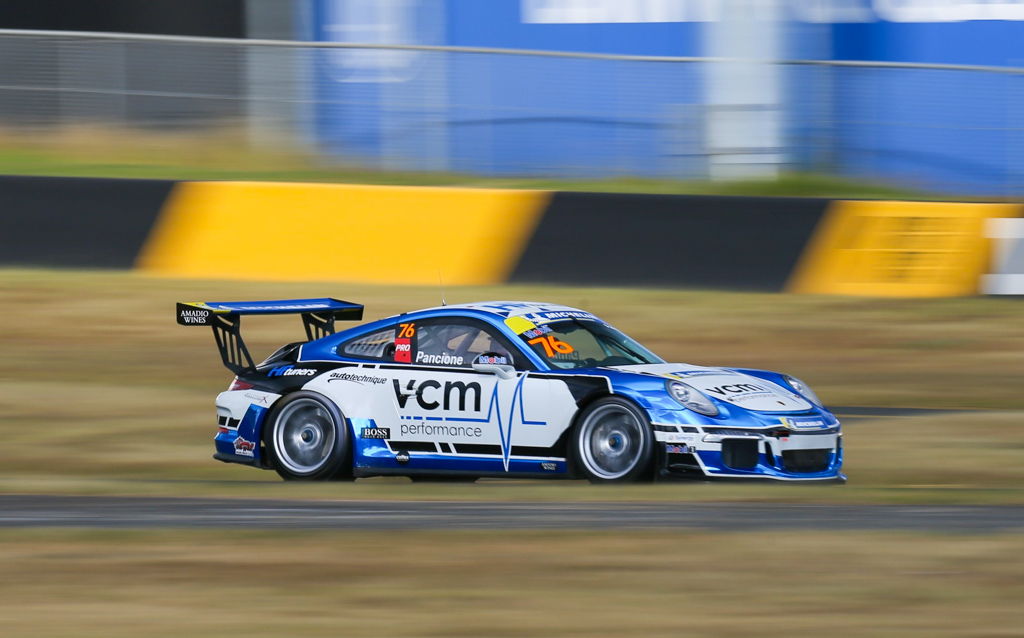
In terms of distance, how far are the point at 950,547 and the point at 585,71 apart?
948cm

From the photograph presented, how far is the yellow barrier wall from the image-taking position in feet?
48.6

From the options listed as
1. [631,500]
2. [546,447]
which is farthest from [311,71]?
[631,500]

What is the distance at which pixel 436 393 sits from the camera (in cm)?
969

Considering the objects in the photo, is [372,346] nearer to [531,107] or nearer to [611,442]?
[611,442]

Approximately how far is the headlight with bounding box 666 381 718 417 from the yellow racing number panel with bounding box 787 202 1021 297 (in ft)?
17.3

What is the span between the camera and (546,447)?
30.8 feet

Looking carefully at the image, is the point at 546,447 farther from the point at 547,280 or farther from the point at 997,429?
the point at 547,280

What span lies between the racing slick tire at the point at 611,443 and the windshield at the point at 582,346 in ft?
1.39

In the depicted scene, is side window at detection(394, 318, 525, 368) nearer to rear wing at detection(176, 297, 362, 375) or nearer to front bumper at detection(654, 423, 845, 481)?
rear wing at detection(176, 297, 362, 375)

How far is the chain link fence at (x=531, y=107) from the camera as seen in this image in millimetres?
14727

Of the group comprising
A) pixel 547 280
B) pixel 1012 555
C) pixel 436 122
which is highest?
pixel 436 122

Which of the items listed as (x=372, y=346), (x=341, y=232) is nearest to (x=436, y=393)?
(x=372, y=346)

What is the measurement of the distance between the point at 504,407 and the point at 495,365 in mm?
241

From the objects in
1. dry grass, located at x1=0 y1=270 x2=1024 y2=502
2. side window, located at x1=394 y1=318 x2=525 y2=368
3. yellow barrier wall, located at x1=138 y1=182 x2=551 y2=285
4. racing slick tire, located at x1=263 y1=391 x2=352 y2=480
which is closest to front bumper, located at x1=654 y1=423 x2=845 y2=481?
dry grass, located at x1=0 y1=270 x2=1024 y2=502
